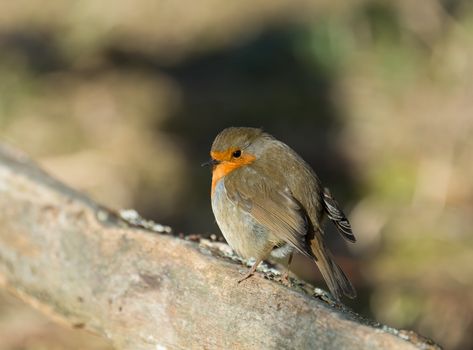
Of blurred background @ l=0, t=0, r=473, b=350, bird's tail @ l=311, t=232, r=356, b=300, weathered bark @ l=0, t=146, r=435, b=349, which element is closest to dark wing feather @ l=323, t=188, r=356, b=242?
bird's tail @ l=311, t=232, r=356, b=300

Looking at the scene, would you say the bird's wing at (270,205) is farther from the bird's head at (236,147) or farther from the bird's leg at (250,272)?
the bird's leg at (250,272)

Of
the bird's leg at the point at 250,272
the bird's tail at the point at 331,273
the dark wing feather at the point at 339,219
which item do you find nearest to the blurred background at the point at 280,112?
the dark wing feather at the point at 339,219

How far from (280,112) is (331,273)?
4.50 metres

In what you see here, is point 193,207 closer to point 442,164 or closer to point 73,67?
point 442,164

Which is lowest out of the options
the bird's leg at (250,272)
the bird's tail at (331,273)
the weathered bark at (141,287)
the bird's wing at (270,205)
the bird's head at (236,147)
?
the weathered bark at (141,287)

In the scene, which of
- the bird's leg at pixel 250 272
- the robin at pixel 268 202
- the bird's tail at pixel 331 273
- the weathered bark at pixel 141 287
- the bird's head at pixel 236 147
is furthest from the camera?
the bird's head at pixel 236 147

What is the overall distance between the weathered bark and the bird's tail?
0.07 m

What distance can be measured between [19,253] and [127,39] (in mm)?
5852

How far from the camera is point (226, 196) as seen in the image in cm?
350

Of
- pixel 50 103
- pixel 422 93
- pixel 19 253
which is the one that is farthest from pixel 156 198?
pixel 19 253

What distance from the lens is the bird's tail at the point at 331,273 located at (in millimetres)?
3078

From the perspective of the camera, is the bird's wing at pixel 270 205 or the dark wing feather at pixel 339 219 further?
the dark wing feather at pixel 339 219

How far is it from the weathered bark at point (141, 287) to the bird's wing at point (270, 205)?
0.67ft

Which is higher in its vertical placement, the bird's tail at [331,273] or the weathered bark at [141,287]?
the bird's tail at [331,273]
